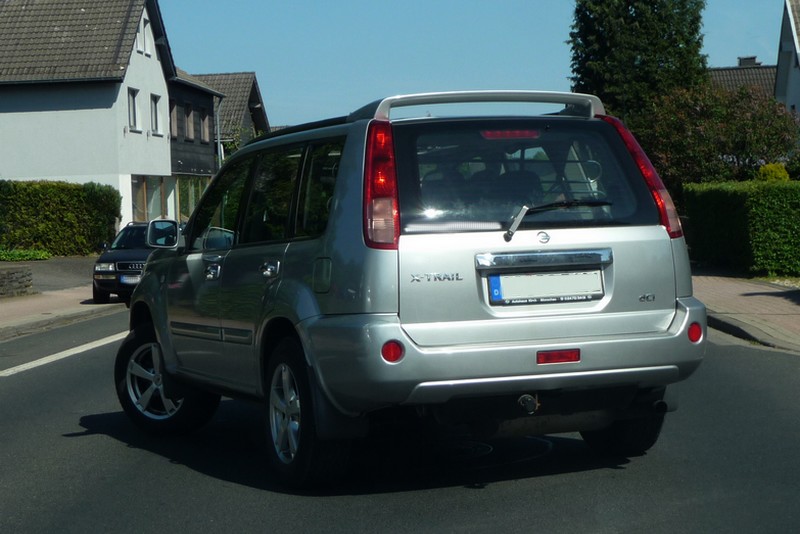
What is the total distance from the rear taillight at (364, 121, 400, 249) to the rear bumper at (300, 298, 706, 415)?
1.19 ft

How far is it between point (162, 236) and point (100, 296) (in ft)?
48.7

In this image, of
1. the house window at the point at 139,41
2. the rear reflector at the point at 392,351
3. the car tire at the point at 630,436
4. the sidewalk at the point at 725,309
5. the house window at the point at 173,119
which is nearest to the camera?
Answer: the rear reflector at the point at 392,351

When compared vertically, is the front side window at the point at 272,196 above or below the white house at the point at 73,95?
below

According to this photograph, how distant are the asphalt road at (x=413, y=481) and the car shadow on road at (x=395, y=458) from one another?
1cm

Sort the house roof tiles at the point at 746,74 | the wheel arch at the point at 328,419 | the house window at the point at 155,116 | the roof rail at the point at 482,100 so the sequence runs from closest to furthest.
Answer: the wheel arch at the point at 328,419 < the roof rail at the point at 482,100 < the house window at the point at 155,116 < the house roof tiles at the point at 746,74

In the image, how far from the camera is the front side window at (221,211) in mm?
7129

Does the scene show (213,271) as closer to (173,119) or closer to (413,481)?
(413,481)

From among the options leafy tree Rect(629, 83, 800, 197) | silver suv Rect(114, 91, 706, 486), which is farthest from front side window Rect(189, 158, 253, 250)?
leafy tree Rect(629, 83, 800, 197)

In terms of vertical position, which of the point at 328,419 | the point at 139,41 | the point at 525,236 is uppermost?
the point at 139,41

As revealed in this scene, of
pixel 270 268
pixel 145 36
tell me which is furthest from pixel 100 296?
pixel 145 36

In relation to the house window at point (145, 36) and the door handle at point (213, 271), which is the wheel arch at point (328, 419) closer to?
the door handle at point (213, 271)

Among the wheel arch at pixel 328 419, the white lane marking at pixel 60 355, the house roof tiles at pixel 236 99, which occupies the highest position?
the house roof tiles at pixel 236 99

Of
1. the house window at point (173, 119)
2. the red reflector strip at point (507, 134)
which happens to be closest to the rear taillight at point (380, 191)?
the red reflector strip at point (507, 134)

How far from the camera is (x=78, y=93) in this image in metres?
42.5
